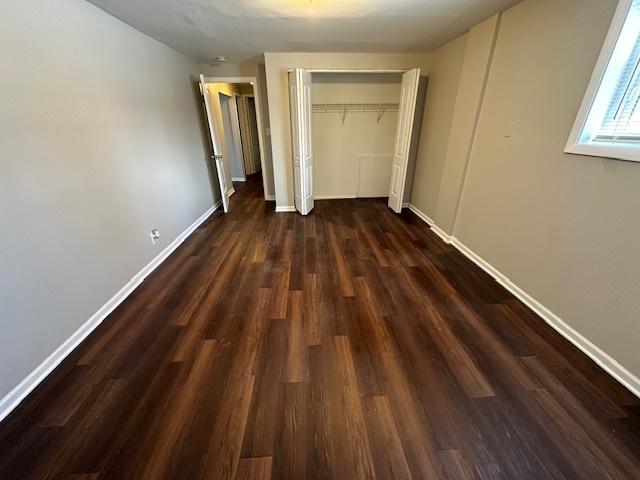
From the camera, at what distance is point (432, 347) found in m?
1.74

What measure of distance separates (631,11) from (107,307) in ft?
12.8

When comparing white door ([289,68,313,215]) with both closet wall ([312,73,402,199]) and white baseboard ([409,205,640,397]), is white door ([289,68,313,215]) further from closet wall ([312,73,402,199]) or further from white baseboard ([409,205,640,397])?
white baseboard ([409,205,640,397])

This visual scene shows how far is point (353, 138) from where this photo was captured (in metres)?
4.69

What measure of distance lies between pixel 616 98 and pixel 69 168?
11.7ft

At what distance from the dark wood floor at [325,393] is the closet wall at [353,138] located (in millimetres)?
2900

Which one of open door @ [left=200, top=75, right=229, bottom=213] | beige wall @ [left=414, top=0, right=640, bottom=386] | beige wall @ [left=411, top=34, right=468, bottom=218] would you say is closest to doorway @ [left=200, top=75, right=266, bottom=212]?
open door @ [left=200, top=75, right=229, bottom=213]

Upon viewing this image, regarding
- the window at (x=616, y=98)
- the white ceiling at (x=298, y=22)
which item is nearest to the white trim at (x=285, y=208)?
the white ceiling at (x=298, y=22)

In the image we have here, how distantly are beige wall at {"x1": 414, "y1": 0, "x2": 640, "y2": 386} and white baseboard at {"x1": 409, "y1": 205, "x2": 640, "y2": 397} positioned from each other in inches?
1.0

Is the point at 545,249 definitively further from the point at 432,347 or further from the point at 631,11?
the point at 631,11

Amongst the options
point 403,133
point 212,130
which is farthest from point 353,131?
point 212,130

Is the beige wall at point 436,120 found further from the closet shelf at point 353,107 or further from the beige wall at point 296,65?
the closet shelf at point 353,107

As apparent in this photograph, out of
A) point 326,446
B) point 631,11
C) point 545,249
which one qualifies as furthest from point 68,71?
point 545,249

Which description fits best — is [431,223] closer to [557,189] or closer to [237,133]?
[557,189]

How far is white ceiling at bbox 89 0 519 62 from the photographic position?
83.8 inches
